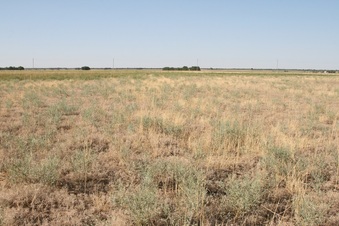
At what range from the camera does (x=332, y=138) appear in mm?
8703

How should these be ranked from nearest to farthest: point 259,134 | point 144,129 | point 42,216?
point 42,216 → point 259,134 → point 144,129

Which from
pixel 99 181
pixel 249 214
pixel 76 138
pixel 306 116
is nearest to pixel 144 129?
pixel 76 138

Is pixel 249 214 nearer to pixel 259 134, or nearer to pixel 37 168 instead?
pixel 37 168

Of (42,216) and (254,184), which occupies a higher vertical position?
(254,184)

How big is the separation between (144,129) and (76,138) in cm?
220

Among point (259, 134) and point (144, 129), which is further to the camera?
point (144, 129)

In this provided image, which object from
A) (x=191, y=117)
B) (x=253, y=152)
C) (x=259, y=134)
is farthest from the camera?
(x=191, y=117)

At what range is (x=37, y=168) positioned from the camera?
5.28 meters

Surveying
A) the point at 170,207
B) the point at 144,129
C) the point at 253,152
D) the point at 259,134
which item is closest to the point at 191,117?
the point at 144,129

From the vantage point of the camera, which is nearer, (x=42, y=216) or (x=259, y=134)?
(x=42, y=216)

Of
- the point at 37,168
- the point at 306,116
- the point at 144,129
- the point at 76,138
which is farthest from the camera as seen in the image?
the point at 306,116

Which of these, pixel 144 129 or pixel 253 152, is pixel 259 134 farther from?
pixel 144 129

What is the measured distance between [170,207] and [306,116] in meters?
9.93

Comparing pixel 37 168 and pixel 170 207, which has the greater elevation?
pixel 37 168
